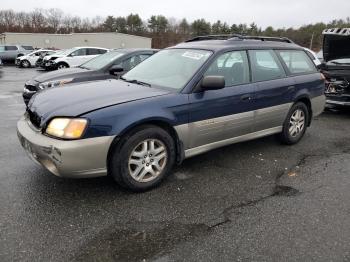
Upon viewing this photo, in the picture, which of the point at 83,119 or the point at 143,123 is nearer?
the point at 83,119

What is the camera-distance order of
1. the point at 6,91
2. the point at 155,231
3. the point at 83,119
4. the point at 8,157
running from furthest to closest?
1. the point at 6,91
2. the point at 8,157
3. the point at 83,119
4. the point at 155,231

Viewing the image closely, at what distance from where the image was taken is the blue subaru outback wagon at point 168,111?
10.9ft

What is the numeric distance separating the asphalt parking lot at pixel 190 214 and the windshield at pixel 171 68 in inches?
45.0

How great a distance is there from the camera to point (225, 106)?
14.0 feet

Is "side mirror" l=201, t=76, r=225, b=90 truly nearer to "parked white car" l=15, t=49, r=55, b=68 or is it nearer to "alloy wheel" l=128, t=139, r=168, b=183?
"alloy wheel" l=128, t=139, r=168, b=183

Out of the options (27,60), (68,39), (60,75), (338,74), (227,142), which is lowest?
(27,60)

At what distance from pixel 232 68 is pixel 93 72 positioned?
422 cm

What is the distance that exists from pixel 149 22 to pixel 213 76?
275 feet

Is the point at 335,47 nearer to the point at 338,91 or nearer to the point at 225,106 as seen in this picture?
the point at 338,91

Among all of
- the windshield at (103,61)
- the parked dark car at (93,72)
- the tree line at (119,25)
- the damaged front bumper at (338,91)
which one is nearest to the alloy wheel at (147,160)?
the parked dark car at (93,72)

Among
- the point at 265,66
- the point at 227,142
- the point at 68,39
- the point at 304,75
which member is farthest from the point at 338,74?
the point at 68,39

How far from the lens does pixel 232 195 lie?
3.76 metres

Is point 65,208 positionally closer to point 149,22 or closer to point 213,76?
point 213,76

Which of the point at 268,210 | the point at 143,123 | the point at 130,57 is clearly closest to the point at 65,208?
the point at 143,123
